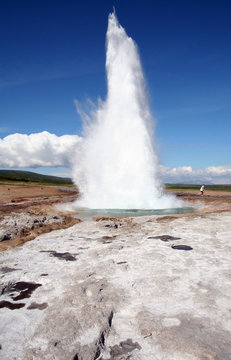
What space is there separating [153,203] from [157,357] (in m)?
20.9

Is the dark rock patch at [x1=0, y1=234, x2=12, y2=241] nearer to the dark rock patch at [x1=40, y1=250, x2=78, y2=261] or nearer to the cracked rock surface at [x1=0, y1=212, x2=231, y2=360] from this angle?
the cracked rock surface at [x1=0, y1=212, x2=231, y2=360]

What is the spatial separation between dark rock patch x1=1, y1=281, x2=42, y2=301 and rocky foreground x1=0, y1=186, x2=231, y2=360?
2 cm

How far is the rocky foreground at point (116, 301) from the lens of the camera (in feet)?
11.7

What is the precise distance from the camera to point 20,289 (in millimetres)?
5426

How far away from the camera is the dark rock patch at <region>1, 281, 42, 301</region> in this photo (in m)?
5.10

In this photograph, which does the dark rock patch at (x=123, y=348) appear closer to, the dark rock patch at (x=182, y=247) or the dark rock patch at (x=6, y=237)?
the dark rock patch at (x=182, y=247)

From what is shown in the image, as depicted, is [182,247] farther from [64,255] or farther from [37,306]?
[37,306]

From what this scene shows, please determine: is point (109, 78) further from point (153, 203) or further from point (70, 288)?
point (70, 288)

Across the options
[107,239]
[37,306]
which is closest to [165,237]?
[107,239]

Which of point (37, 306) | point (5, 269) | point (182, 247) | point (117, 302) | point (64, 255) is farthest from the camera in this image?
point (182, 247)

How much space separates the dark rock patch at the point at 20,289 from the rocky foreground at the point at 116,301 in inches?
0.8

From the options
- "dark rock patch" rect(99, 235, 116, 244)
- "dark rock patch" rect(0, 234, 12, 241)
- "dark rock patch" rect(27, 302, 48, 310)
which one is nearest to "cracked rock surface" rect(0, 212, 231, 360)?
"dark rock patch" rect(27, 302, 48, 310)

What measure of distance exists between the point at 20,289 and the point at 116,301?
217cm

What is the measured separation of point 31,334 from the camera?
387 centimetres
